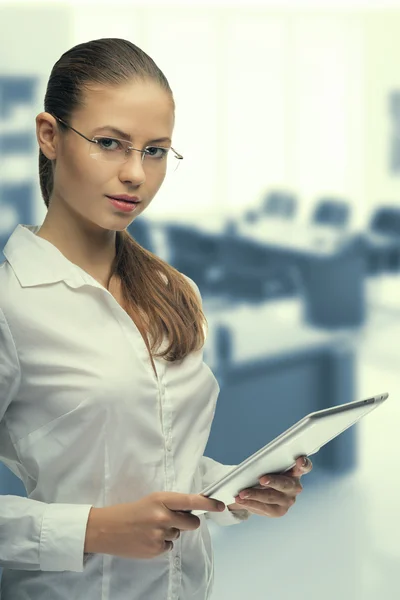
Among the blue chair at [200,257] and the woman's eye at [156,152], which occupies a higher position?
the woman's eye at [156,152]

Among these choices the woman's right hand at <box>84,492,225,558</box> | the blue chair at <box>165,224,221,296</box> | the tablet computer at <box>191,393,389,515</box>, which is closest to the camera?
the tablet computer at <box>191,393,389,515</box>

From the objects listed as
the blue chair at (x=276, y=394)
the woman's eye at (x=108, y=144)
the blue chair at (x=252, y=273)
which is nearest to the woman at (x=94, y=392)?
the woman's eye at (x=108, y=144)

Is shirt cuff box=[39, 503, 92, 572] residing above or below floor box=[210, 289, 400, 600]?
above

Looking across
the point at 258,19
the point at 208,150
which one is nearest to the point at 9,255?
the point at 208,150

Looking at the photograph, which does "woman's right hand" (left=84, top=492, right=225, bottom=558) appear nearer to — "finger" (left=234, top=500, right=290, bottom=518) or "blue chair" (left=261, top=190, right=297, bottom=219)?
"finger" (left=234, top=500, right=290, bottom=518)

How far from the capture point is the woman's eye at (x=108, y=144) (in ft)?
3.57

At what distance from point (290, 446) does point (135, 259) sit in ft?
1.42

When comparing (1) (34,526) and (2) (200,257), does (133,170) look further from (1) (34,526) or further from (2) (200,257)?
(2) (200,257)

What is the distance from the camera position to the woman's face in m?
1.09

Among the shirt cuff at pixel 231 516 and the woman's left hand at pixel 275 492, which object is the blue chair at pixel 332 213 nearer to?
the shirt cuff at pixel 231 516

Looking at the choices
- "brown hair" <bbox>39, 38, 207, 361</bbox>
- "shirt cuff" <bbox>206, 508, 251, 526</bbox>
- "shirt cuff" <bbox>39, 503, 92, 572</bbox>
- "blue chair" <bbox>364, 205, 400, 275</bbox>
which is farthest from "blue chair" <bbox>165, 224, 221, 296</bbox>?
"shirt cuff" <bbox>39, 503, 92, 572</bbox>

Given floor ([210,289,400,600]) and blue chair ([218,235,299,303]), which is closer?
floor ([210,289,400,600])

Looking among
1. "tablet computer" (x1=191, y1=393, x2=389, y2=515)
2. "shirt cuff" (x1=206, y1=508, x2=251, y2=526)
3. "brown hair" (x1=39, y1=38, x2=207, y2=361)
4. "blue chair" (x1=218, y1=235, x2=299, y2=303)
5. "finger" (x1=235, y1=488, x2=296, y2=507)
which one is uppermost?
"brown hair" (x1=39, y1=38, x2=207, y2=361)

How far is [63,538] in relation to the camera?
3.44 feet
